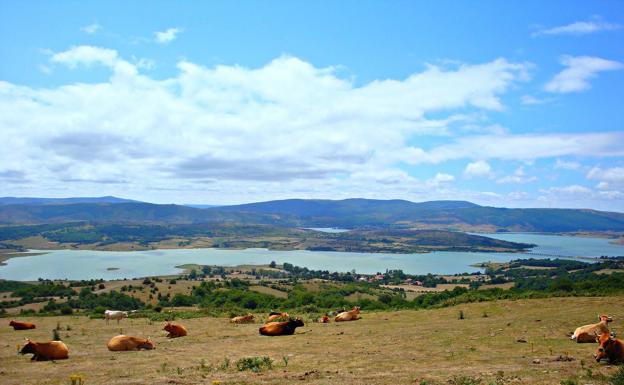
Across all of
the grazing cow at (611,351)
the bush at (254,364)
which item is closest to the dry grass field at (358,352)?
the bush at (254,364)

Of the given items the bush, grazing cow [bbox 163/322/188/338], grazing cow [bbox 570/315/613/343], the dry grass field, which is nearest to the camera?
the dry grass field

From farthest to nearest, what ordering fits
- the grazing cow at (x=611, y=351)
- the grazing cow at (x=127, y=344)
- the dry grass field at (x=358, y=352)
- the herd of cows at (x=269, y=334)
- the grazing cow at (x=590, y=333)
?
the grazing cow at (x=127, y=344) < the grazing cow at (x=590, y=333) < the herd of cows at (x=269, y=334) < the grazing cow at (x=611, y=351) < the dry grass field at (x=358, y=352)

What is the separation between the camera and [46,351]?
14.5 m

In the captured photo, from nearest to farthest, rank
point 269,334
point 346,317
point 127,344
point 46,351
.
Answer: point 46,351
point 127,344
point 269,334
point 346,317

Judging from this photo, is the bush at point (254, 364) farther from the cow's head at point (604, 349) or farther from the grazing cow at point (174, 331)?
the cow's head at point (604, 349)

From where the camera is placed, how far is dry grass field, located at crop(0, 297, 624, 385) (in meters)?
11.3

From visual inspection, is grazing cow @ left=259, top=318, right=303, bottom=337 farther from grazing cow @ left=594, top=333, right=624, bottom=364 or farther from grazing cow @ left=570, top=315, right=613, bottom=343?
grazing cow @ left=594, top=333, right=624, bottom=364

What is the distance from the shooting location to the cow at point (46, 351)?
47.5ft

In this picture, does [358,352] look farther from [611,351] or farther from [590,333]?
[590,333]

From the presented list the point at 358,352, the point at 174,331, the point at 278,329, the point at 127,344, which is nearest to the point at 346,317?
the point at 278,329

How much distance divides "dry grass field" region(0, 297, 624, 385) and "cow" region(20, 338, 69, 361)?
1.16 ft

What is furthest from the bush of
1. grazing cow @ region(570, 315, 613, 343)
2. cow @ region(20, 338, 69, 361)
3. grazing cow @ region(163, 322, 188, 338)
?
grazing cow @ region(570, 315, 613, 343)

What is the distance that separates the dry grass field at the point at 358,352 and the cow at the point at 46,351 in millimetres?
355

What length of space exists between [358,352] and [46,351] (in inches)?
372
